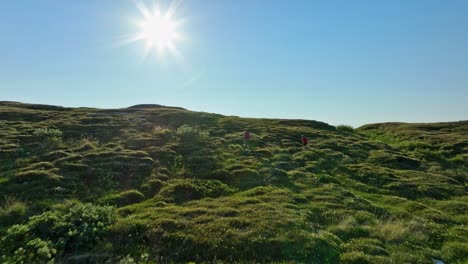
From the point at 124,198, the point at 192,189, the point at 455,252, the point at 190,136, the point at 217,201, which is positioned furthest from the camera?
the point at 190,136

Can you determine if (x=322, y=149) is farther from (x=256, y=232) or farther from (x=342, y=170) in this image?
(x=256, y=232)

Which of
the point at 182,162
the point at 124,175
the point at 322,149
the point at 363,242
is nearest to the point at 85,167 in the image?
the point at 124,175

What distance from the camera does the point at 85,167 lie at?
22703 mm

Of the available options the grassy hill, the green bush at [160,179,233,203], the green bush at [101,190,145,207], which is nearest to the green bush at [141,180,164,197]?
the grassy hill

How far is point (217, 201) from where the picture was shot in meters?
17.8

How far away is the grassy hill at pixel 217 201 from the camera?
1228 cm

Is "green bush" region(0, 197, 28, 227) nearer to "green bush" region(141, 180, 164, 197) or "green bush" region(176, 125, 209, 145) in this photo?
"green bush" region(141, 180, 164, 197)

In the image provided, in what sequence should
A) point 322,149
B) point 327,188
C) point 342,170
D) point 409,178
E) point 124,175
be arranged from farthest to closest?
point 322,149
point 342,170
point 409,178
point 124,175
point 327,188

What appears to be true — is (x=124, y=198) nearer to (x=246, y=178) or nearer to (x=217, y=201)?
(x=217, y=201)

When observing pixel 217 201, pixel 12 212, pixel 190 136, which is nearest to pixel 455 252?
pixel 217 201

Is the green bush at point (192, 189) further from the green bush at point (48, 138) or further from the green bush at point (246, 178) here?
the green bush at point (48, 138)

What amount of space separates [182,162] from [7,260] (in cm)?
1599

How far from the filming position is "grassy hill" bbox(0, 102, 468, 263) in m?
12.3

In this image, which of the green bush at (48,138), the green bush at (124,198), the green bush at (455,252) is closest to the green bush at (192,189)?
the green bush at (124,198)
